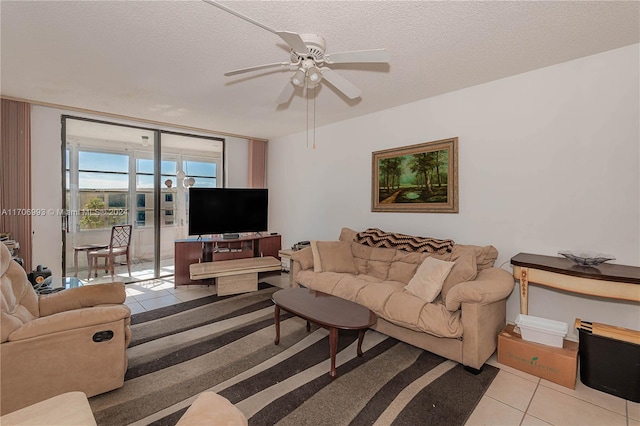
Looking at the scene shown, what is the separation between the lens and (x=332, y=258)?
3.58m

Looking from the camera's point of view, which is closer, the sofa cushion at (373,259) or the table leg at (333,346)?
the table leg at (333,346)

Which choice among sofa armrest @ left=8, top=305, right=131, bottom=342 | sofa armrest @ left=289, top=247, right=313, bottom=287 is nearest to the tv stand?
sofa armrest @ left=289, top=247, right=313, bottom=287

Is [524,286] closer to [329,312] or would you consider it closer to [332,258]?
[329,312]

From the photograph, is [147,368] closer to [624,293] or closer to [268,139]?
[624,293]

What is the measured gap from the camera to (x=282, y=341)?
2762 mm

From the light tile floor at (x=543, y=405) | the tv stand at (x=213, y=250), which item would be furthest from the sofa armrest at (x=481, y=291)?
the tv stand at (x=213, y=250)

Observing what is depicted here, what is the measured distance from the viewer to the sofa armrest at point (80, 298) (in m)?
2.22

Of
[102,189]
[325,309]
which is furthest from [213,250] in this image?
[325,309]

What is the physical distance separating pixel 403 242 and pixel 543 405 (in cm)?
185

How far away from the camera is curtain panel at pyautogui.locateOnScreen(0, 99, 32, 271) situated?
3.50 metres

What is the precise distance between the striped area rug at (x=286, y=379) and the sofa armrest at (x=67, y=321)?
1.77 ft

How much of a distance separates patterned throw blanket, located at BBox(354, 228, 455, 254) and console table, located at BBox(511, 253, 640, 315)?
704mm

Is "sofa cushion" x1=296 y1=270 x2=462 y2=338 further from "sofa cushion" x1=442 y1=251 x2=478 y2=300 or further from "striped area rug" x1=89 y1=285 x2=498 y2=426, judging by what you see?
"striped area rug" x1=89 y1=285 x2=498 y2=426

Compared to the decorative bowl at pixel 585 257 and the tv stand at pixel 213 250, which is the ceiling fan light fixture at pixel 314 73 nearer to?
the decorative bowl at pixel 585 257
